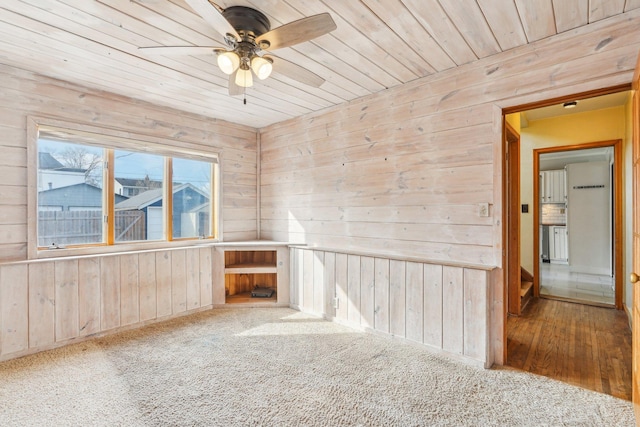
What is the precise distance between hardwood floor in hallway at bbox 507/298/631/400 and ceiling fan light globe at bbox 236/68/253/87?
288 cm

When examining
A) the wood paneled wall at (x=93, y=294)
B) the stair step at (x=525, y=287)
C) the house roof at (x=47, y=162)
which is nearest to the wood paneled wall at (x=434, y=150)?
the wood paneled wall at (x=93, y=294)

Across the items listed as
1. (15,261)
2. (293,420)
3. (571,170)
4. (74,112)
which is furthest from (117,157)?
(571,170)

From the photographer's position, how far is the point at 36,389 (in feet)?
7.07

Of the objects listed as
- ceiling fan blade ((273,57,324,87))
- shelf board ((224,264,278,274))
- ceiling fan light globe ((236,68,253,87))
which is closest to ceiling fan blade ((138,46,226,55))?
ceiling fan light globe ((236,68,253,87))

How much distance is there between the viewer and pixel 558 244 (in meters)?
7.16

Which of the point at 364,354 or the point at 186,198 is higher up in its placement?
the point at 186,198

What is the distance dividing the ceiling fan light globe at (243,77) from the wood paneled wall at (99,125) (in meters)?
1.84

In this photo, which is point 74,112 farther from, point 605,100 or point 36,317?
point 605,100

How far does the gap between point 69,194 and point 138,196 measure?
616 mm

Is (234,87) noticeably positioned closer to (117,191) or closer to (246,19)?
(246,19)

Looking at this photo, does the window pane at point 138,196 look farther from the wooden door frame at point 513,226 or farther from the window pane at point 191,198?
the wooden door frame at point 513,226

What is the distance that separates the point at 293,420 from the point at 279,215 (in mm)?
2783

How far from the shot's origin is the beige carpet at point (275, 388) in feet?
6.07

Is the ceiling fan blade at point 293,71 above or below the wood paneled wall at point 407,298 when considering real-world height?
above
